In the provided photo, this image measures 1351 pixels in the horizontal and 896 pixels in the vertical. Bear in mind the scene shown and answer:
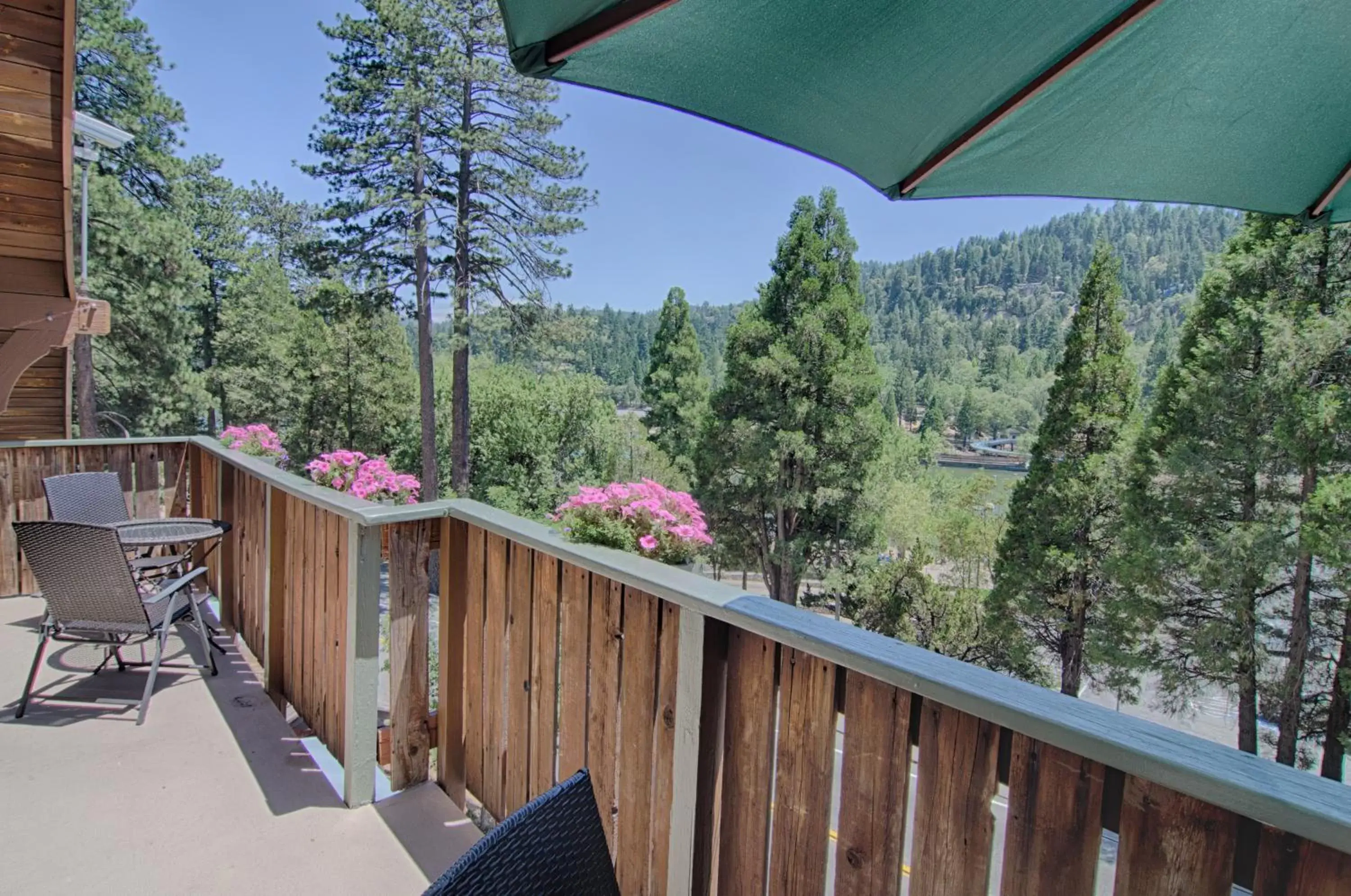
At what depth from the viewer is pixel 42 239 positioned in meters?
3.69

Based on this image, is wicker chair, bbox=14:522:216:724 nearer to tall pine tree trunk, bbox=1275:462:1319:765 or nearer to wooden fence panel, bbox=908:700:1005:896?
wooden fence panel, bbox=908:700:1005:896

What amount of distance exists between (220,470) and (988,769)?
407 centimetres

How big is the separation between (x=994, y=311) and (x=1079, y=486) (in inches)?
2776

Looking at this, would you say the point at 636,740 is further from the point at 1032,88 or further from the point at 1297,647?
the point at 1297,647

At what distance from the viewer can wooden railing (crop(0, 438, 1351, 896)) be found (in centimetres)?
85

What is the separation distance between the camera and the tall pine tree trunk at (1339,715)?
9.84m

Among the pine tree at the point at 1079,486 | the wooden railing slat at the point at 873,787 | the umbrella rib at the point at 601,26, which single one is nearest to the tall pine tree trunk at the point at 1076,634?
the pine tree at the point at 1079,486

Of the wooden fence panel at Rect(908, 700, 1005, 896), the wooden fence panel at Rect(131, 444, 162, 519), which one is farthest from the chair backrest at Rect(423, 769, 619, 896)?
the wooden fence panel at Rect(131, 444, 162, 519)

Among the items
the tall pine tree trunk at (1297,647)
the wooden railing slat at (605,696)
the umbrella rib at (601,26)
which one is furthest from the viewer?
the tall pine tree trunk at (1297,647)

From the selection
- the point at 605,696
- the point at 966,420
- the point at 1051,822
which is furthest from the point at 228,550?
the point at 966,420

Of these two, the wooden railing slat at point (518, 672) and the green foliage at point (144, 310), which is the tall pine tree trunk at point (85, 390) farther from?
the wooden railing slat at point (518, 672)

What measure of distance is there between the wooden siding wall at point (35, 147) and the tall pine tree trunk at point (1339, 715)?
14496 millimetres

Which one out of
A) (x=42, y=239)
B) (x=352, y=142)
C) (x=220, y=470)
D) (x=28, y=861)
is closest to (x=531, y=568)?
(x=28, y=861)

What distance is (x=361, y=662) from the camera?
7.14ft
